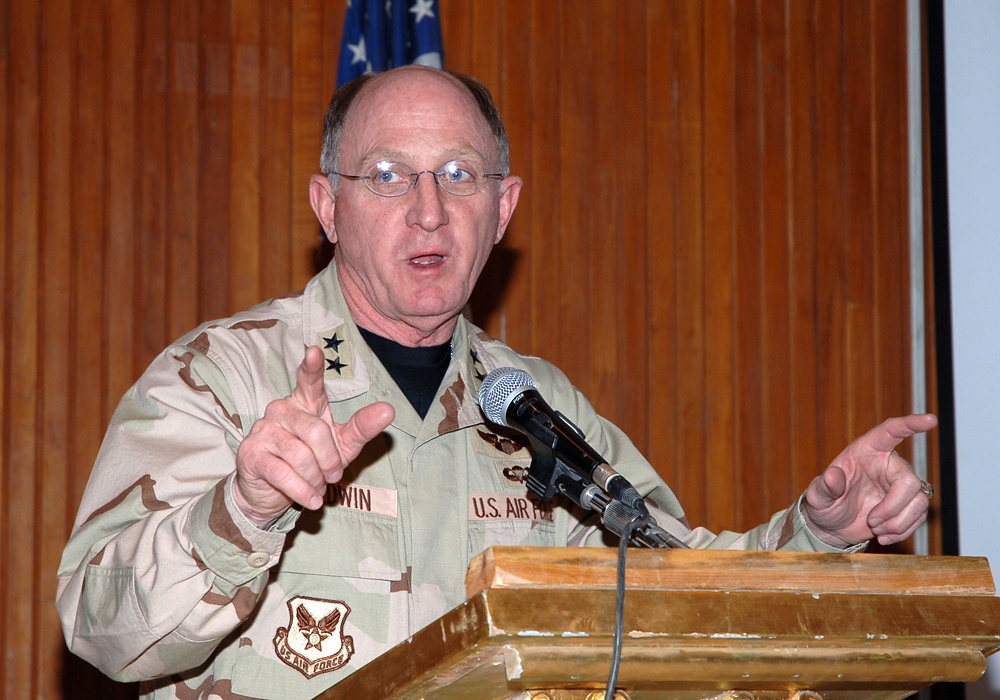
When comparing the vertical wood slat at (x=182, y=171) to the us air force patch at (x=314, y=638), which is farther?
the vertical wood slat at (x=182, y=171)

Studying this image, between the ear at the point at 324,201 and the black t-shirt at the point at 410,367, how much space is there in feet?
0.85

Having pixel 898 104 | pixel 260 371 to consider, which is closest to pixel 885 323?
pixel 898 104

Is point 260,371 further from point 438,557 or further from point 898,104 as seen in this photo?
point 898,104

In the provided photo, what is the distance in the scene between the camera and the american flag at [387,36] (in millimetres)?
3646

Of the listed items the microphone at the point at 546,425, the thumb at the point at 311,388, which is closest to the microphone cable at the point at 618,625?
the microphone at the point at 546,425

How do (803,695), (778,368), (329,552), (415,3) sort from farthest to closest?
(778,368), (415,3), (329,552), (803,695)

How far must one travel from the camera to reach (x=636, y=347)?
153 inches

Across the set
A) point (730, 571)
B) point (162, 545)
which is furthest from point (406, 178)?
point (730, 571)

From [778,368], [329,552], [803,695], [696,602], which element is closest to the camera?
[696,602]

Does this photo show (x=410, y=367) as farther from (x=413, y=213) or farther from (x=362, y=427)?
(x=362, y=427)

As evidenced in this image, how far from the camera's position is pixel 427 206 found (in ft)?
7.50

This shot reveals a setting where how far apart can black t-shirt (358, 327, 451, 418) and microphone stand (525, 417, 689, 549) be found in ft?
2.68

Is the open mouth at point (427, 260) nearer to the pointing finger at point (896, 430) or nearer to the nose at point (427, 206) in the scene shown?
the nose at point (427, 206)

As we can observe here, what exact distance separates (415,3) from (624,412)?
1.49m
